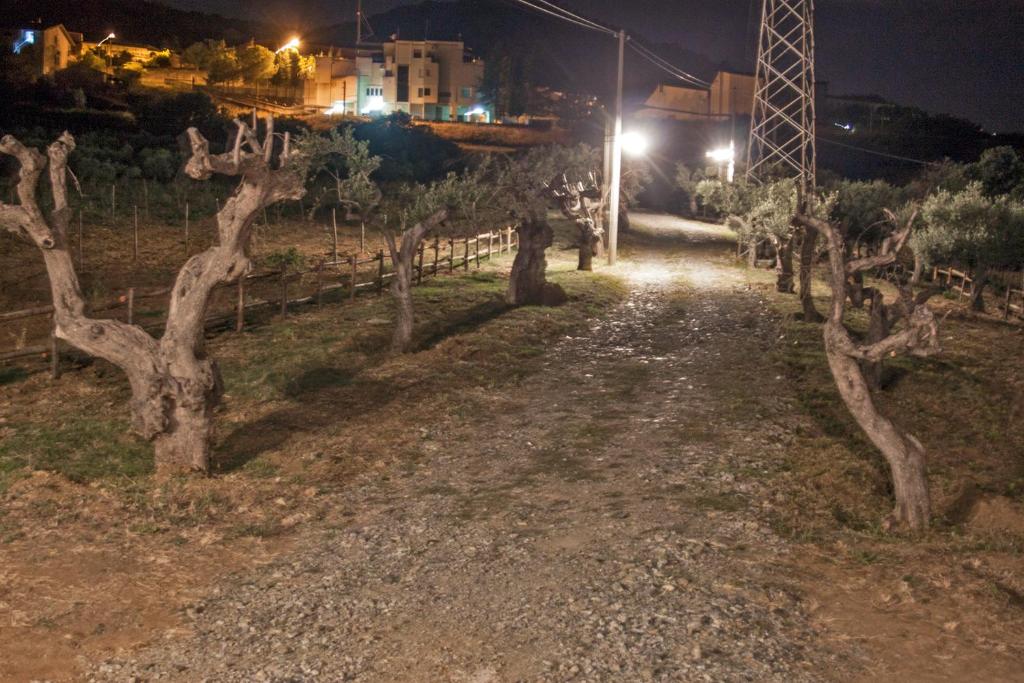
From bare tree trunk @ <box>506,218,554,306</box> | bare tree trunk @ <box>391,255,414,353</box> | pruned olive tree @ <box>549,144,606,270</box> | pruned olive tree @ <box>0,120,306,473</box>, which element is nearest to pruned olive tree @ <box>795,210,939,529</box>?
pruned olive tree @ <box>0,120,306,473</box>

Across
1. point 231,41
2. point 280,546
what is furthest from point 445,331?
point 231,41

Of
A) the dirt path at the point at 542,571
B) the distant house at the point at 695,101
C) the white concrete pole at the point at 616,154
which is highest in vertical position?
the distant house at the point at 695,101

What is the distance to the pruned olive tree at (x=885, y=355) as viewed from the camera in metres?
11.3

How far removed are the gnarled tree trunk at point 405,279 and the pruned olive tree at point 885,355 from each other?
8919 millimetres

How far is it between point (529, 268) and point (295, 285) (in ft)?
19.6

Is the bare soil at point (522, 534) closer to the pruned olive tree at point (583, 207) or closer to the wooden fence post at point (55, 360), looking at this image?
the wooden fence post at point (55, 360)

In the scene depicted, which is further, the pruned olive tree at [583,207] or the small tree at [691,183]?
the small tree at [691,183]

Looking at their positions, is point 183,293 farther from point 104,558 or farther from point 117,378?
point 117,378

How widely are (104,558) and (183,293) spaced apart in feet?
12.1

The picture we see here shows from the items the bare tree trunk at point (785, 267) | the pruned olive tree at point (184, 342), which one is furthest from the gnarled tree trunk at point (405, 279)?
the bare tree trunk at point (785, 267)

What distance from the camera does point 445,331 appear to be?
21906 millimetres

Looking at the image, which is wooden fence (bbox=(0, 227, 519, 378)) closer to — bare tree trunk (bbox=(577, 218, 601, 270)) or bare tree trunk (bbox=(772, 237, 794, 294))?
bare tree trunk (bbox=(577, 218, 601, 270))

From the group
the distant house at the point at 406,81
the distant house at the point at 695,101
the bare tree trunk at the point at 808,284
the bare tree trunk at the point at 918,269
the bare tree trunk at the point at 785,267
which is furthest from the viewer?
the distant house at the point at 406,81

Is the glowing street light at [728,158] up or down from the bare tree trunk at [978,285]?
up
